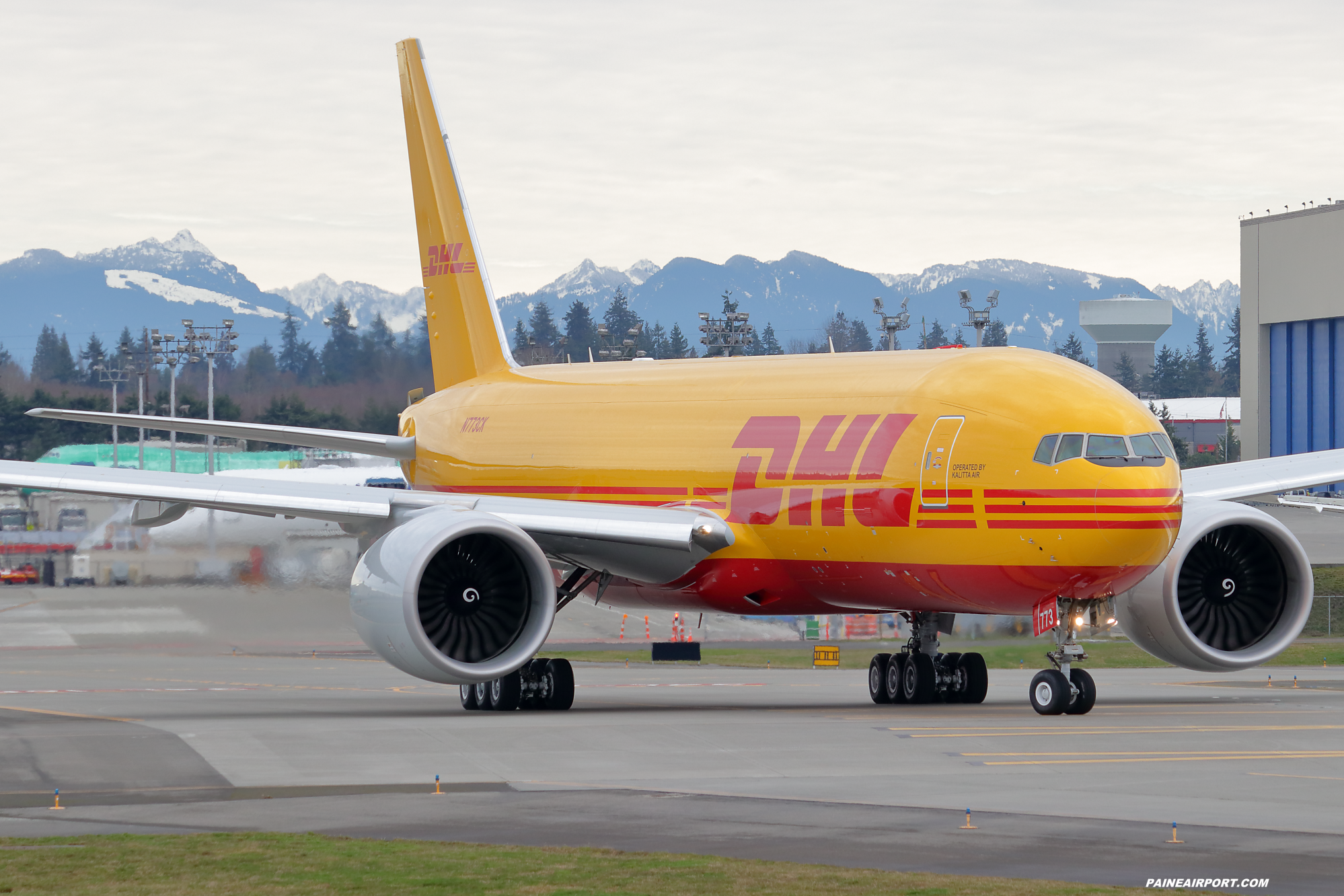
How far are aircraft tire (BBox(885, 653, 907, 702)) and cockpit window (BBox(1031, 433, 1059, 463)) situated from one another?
4858 millimetres

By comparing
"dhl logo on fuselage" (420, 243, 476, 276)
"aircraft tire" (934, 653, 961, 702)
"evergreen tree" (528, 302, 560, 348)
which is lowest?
"aircraft tire" (934, 653, 961, 702)

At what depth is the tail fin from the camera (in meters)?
31.8

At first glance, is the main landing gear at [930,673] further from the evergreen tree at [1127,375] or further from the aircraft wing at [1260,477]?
the evergreen tree at [1127,375]

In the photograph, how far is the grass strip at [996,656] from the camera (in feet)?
113

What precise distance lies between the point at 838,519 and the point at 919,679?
3.02 meters

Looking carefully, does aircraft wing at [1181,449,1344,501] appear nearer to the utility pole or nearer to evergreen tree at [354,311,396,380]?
evergreen tree at [354,311,396,380]

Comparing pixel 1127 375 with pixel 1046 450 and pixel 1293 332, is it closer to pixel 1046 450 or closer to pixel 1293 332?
pixel 1293 332

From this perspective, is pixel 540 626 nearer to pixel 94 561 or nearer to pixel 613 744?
pixel 613 744

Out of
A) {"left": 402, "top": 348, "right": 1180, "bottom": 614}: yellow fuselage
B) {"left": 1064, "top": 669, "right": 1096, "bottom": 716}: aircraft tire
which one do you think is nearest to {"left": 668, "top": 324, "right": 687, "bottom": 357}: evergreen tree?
{"left": 402, "top": 348, "right": 1180, "bottom": 614}: yellow fuselage

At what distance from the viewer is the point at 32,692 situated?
92.1ft

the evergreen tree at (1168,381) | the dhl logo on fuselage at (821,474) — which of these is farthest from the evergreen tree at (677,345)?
the dhl logo on fuselage at (821,474)

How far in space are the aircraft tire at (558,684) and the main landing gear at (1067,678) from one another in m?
6.01

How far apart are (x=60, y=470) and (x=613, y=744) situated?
906cm

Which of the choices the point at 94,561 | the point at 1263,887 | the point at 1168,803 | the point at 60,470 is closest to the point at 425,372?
the point at 94,561
